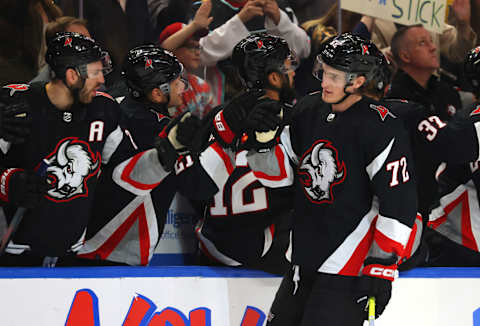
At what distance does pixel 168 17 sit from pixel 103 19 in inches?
13.2

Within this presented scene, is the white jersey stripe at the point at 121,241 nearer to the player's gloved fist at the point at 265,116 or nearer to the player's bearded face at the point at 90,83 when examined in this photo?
the player's bearded face at the point at 90,83

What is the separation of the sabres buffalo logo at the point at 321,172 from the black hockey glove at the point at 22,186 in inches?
39.0

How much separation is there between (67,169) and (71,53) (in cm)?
44

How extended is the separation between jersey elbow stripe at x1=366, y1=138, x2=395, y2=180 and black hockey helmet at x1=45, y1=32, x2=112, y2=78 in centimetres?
114

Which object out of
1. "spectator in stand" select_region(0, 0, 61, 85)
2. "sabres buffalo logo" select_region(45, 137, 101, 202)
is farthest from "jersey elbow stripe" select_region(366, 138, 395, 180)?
"spectator in stand" select_region(0, 0, 61, 85)

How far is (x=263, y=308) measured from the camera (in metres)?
2.76

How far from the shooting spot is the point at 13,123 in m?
2.55

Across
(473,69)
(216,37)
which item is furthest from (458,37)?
(216,37)

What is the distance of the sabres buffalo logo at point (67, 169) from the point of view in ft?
8.82

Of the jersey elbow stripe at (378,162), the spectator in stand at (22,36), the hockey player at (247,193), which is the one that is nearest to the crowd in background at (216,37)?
the spectator in stand at (22,36)

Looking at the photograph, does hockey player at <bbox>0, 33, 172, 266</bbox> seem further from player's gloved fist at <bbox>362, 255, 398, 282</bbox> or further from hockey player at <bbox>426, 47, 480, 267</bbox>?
hockey player at <bbox>426, 47, 480, 267</bbox>

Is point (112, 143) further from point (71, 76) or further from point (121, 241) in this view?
point (121, 241)

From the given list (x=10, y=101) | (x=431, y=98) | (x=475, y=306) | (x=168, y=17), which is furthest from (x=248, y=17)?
(x=475, y=306)

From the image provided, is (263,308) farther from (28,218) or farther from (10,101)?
(10,101)
